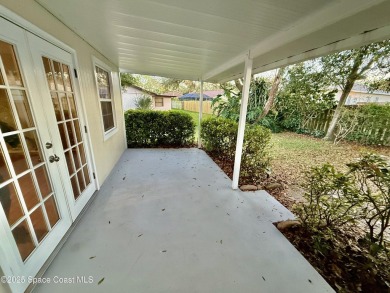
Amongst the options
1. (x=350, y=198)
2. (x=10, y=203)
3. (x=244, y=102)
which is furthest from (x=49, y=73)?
(x=350, y=198)

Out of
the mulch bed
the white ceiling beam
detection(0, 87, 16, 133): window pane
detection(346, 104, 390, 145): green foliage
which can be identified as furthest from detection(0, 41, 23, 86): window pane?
detection(346, 104, 390, 145): green foliage

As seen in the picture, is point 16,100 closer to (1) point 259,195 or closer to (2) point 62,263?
(2) point 62,263

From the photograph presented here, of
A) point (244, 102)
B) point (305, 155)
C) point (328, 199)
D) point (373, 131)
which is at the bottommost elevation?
point (305, 155)

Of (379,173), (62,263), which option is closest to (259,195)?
(379,173)

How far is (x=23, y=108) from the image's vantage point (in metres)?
1.52

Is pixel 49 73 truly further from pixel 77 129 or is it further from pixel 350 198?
pixel 350 198

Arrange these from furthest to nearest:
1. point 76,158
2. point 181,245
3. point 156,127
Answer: point 156,127, point 76,158, point 181,245

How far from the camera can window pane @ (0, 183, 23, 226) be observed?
1.33 m

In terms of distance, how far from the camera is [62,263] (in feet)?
5.53

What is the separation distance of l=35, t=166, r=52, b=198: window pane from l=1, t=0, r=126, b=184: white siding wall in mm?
1161

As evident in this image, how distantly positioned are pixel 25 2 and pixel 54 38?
42 cm

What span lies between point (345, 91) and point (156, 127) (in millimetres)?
7537

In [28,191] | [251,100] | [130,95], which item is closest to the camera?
[28,191]

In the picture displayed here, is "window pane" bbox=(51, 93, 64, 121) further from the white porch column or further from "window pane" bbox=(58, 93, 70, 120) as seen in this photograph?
the white porch column
